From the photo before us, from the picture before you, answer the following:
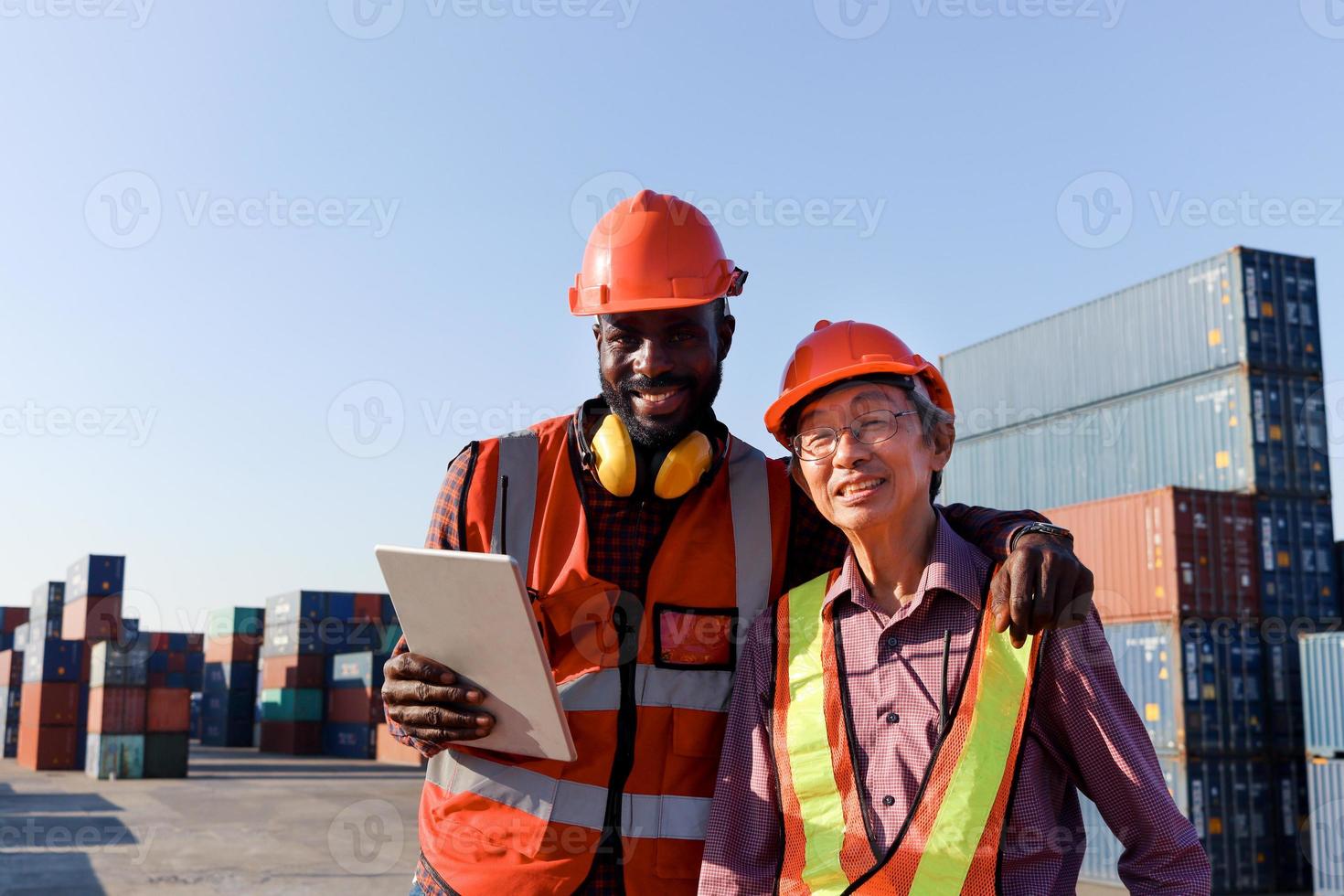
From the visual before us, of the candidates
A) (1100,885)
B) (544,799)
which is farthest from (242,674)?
(544,799)

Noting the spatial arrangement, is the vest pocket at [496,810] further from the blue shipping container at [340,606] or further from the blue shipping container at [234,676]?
the blue shipping container at [234,676]

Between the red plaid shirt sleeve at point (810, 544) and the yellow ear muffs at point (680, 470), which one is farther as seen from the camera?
the red plaid shirt sleeve at point (810, 544)

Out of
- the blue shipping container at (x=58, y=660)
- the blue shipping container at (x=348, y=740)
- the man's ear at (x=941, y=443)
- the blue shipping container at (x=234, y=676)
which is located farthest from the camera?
the blue shipping container at (x=234, y=676)

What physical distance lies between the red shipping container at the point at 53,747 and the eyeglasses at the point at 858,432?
4156 cm

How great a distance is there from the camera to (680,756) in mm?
3002

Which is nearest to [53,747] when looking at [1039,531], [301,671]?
[301,671]

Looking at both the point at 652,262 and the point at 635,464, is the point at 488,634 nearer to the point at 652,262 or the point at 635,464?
the point at 635,464

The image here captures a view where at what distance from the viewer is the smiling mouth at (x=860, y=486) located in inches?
108

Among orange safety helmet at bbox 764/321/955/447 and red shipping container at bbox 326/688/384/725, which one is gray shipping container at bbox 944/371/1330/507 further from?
red shipping container at bbox 326/688/384/725

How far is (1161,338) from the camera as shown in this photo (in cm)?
1670

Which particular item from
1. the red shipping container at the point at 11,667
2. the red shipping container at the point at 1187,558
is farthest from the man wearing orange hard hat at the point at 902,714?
the red shipping container at the point at 11,667

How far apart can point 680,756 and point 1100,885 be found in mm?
14181

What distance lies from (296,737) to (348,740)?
3234 mm

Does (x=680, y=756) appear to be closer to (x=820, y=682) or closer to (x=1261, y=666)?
(x=820, y=682)
